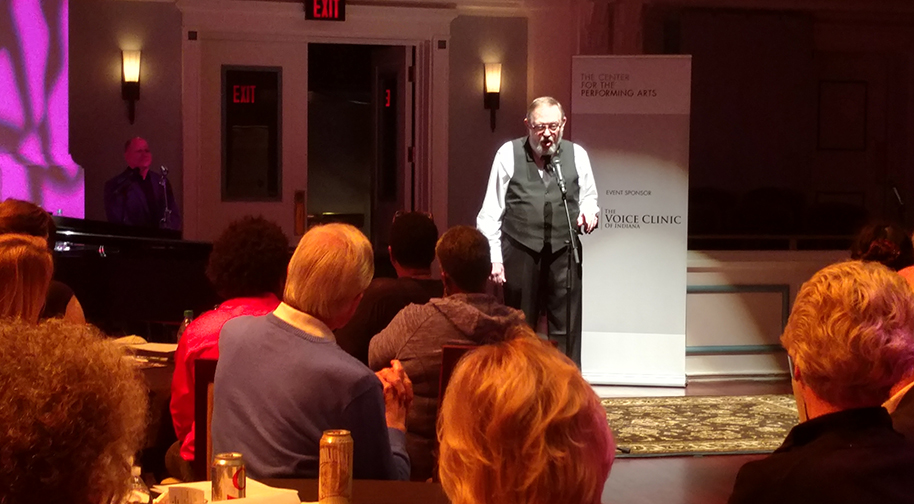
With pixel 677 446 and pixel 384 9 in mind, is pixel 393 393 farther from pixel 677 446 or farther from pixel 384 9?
pixel 384 9

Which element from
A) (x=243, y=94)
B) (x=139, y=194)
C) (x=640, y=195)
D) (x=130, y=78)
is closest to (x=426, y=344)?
(x=640, y=195)

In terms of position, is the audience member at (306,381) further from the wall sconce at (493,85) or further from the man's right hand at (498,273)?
the wall sconce at (493,85)

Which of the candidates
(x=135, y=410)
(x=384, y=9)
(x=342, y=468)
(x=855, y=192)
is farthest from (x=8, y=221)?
(x=855, y=192)

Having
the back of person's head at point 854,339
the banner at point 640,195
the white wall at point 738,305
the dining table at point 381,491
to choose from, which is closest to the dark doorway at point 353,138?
the banner at point 640,195

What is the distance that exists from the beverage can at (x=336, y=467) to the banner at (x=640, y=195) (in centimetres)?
484

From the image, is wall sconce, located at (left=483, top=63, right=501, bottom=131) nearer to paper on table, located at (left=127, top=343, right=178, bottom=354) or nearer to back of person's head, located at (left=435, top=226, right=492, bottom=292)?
paper on table, located at (left=127, top=343, right=178, bottom=354)

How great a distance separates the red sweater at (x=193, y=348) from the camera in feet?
9.05

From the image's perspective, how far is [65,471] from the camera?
89cm

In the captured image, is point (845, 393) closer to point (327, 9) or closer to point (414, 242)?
point (414, 242)

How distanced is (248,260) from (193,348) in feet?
0.93

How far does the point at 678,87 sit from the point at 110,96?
402cm

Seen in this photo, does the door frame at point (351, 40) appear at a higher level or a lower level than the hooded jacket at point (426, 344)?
higher

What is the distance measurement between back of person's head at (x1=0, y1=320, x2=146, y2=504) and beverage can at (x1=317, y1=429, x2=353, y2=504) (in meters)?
0.85

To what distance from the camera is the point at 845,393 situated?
64.7 inches
